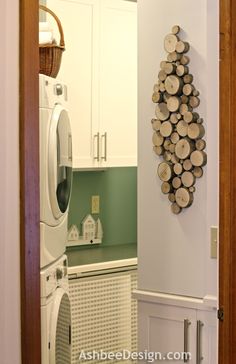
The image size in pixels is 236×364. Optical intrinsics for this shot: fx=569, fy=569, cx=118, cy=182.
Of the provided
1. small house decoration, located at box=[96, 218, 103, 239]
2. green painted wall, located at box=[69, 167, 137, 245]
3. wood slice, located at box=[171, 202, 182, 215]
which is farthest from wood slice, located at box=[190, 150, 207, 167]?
small house decoration, located at box=[96, 218, 103, 239]

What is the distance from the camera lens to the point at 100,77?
153 inches

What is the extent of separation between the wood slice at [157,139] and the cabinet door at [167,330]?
750mm

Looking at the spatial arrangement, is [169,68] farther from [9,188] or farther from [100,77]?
[100,77]

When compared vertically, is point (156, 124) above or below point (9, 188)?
above

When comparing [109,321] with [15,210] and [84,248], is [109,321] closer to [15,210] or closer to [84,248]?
[84,248]

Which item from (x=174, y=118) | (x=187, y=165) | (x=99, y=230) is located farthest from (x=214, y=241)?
(x=99, y=230)

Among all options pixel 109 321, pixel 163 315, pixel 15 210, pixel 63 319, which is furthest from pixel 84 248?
pixel 15 210

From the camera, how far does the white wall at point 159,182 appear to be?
7.77ft

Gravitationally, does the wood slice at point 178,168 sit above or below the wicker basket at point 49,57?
below

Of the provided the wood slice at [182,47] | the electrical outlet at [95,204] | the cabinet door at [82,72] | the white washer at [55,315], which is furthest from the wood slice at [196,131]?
the electrical outlet at [95,204]

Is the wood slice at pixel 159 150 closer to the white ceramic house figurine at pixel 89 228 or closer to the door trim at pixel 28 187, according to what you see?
the door trim at pixel 28 187

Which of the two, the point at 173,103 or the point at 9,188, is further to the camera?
the point at 173,103

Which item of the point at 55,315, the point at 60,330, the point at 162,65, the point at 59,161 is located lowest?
the point at 60,330

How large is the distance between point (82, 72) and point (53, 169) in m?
1.42
